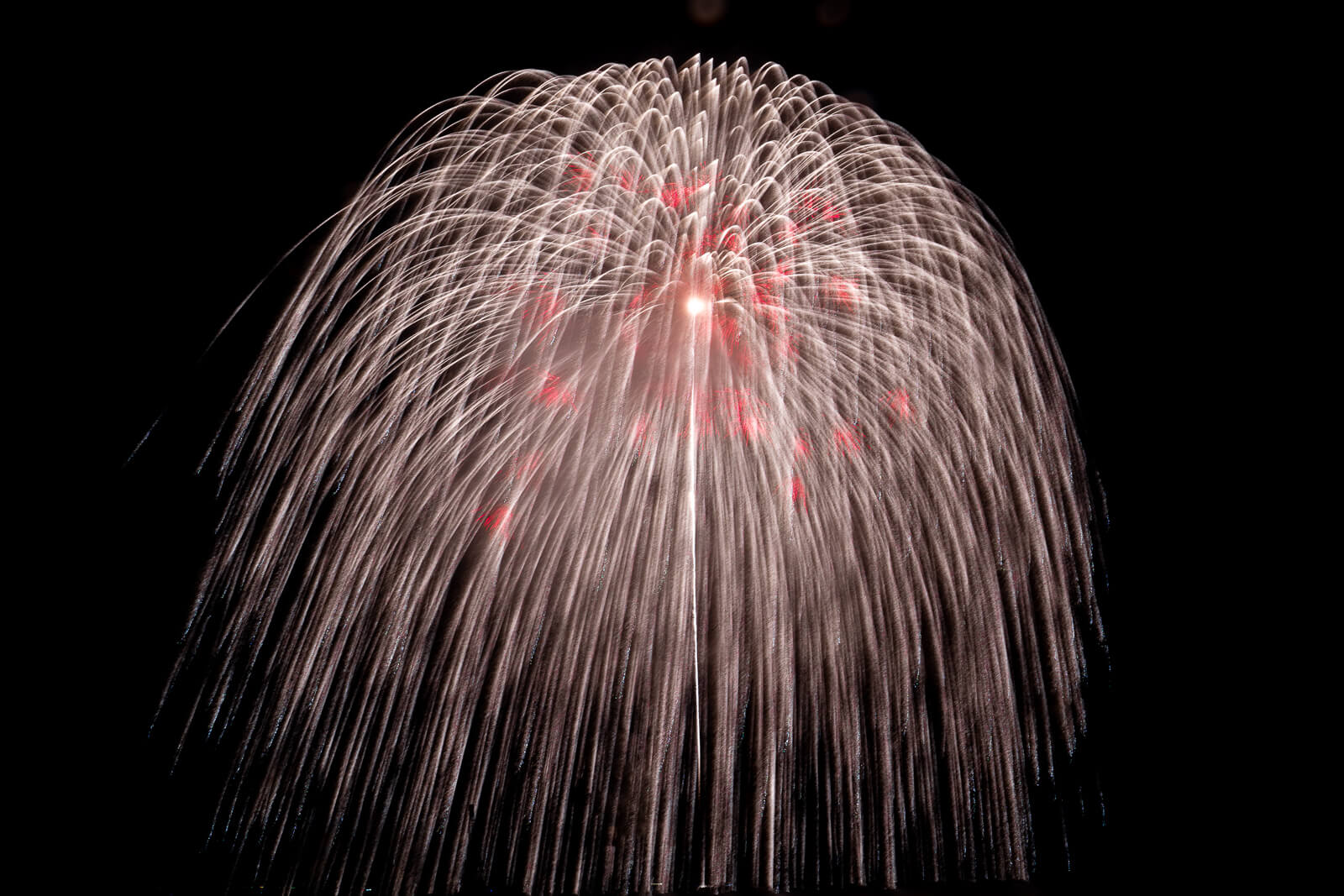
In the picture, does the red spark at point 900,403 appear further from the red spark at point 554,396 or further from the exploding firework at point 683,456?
the red spark at point 554,396

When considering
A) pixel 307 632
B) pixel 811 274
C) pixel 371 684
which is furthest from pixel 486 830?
pixel 811 274

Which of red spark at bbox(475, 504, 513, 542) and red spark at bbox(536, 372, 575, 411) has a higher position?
red spark at bbox(536, 372, 575, 411)

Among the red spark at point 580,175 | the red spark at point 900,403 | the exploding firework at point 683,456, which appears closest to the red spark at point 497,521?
the exploding firework at point 683,456

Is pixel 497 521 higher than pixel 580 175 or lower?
lower

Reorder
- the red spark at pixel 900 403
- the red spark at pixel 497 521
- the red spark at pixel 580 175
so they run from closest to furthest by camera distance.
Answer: the red spark at pixel 580 175 < the red spark at pixel 900 403 < the red spark at pixel 497 521

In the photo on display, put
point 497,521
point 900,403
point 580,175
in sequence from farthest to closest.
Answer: point 497,521, point 900,403, point 580,175

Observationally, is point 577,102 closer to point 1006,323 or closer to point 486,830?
point 1006,323

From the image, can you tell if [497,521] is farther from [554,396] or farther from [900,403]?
[900,403]

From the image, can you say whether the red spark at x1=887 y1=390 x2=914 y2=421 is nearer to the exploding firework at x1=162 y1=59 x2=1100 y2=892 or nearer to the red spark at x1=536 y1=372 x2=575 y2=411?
the exploding firework at x1=162 y1=59 x2=1100 y2=892

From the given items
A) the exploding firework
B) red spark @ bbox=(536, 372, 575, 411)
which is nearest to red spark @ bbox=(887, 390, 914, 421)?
the exploding firework

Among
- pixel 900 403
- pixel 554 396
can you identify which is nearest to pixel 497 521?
pixel 554 396

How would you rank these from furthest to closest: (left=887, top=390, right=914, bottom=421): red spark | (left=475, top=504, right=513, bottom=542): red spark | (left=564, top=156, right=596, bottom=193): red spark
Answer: (left=475, top=504, right=513, bottom=542): red spark, (left=887, top=390, right=914, bottom=421): red spark, (left=564, top=156, right=596, bottom=193): red spark
